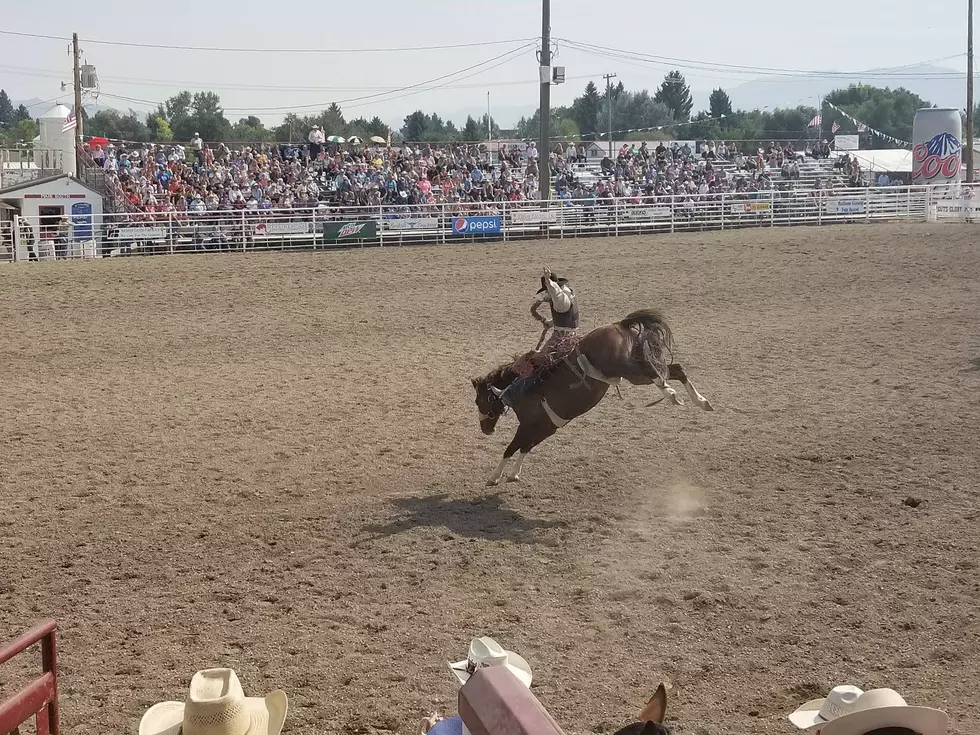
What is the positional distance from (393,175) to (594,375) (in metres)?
22.7

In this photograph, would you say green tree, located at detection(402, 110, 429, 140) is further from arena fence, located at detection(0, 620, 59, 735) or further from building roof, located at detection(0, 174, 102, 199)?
arena fence, located at detection(0, 620, 59, 735)

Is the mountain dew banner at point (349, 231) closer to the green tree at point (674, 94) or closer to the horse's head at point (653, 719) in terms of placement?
the horse's head at point (653, 719)

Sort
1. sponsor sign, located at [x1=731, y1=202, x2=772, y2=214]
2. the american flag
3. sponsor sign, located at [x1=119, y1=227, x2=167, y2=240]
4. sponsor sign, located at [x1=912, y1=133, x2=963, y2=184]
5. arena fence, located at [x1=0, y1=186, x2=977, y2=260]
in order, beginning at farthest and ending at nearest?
sponsor sign, located at [x1=912, y1=133, x2=963, y2=184] → the american flag → sponsor sign, located at [x1=731, y1=202, x2=772, y2=214] → arena fence, located at [x1=0, y1=186, x2=977, y2=260] → sponsor sign, located at [x1=119, y1=227, x2=167, y2=240]

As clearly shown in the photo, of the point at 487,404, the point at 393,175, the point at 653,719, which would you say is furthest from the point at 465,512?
the point at 393,175

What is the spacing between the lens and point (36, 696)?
3.29 metres

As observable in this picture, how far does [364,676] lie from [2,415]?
24.5 ft

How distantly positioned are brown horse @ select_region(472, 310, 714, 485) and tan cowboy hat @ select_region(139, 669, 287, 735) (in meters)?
5.41

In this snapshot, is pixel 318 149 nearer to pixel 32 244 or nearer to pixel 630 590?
pixel 32 244

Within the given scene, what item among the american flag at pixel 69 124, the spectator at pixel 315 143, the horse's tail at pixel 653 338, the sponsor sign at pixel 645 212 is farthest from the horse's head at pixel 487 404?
the american flag at pixel 69 124

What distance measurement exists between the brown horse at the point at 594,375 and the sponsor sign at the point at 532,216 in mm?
16477

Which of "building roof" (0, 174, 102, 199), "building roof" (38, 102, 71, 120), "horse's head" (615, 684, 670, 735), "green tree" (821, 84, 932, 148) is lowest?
"horse's head" (615, 684, 670, 735)

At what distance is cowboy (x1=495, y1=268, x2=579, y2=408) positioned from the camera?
868 centimetres

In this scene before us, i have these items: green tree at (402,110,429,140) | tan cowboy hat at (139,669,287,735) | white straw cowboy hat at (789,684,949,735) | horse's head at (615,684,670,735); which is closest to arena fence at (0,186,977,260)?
tan cowboy hat at (139,669,287,735)

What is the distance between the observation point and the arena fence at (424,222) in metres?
22.0
